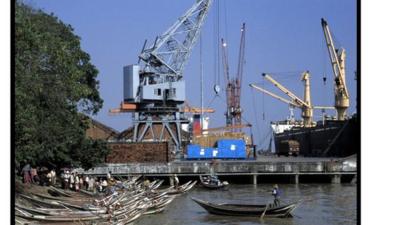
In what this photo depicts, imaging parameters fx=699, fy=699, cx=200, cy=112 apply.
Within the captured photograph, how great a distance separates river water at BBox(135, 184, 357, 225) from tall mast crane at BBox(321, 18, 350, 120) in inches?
161

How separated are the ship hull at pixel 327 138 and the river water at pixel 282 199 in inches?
58.8

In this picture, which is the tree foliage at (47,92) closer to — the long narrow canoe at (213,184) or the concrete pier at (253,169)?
the long narrow canoe at (213,184)

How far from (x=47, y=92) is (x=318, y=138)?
40.8 ft

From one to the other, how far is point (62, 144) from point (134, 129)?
2.16m

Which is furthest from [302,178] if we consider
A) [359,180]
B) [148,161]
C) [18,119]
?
[359,180]

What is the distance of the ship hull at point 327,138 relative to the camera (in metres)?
13.5

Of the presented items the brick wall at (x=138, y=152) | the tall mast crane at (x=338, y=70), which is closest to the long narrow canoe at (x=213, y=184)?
the brick wall at (x=138, y=152)

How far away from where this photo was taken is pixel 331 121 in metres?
16.3

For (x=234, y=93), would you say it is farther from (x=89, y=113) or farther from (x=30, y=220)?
(x=89, y=113)

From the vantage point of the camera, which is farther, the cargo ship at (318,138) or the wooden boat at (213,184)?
the wooden boat at (213,184)

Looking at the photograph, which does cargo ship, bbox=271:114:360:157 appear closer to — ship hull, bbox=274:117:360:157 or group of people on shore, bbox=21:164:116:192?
ship hull, bbox=274:117:360:157

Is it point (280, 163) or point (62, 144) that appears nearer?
point (62, 144)

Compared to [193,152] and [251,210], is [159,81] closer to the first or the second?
[251,210]

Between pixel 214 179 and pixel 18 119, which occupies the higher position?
pixel 18 119
